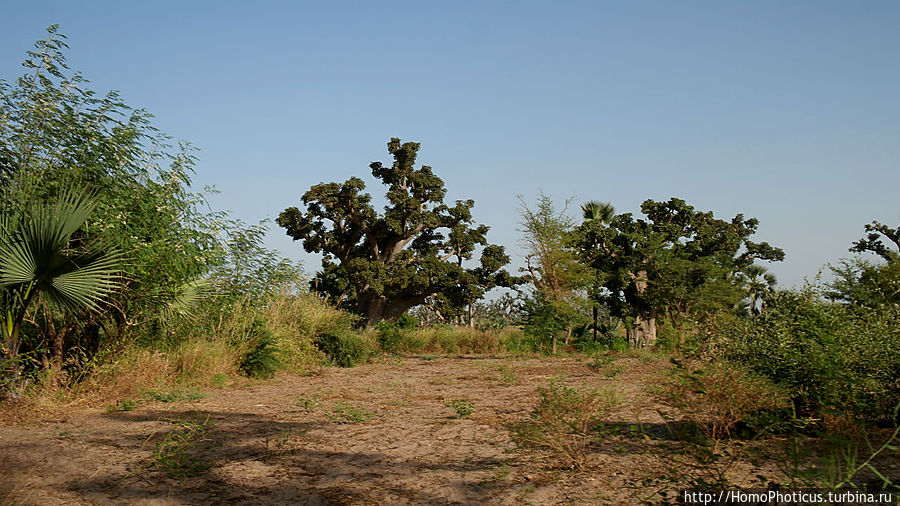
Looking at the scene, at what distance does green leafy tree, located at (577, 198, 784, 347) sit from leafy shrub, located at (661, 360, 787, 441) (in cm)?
2104

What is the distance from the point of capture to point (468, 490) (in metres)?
4.35

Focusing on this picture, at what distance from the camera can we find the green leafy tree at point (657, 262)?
94.7 feet

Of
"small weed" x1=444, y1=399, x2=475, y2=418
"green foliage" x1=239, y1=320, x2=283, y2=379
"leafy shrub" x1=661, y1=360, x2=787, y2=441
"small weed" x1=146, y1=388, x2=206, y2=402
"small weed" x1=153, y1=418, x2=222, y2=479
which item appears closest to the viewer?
"leafy shrub" x1=661, y1=360, x2=787, y2=441

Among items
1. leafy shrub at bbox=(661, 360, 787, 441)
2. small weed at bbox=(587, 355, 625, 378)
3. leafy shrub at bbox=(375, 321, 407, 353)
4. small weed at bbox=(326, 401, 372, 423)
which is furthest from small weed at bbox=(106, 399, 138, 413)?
leafy shrub at bbox=(375, 321, 407, 353)

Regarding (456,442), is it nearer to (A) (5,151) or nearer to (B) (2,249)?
(B) (2,249)

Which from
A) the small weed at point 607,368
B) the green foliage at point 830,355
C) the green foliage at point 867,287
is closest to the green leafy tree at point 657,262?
the green foliage at point 867,287

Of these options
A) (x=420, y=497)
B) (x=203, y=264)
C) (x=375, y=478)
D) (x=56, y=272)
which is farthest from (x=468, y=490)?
(x=203, y=264)

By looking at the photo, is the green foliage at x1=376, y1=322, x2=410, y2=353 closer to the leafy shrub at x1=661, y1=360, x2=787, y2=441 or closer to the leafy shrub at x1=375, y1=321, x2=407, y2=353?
the leafy shrub at x1=375, y1=321, x2=407, y2=353

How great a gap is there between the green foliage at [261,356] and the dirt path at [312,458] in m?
3.47

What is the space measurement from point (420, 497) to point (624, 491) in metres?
1.39

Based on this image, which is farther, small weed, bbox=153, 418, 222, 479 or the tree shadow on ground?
small weed, bbox=153, 418, 222, 479

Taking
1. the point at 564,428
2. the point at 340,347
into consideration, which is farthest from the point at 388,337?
the point at 564,428

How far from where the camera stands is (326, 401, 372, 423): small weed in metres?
7.36

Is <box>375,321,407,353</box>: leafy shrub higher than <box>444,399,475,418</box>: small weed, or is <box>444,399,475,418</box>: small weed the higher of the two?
<box>375,321,407,353</box>: leafy shrub
